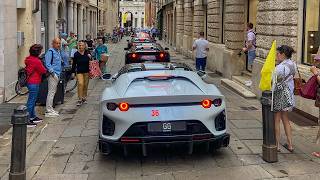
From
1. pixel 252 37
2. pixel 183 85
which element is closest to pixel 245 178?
pixel 183 85

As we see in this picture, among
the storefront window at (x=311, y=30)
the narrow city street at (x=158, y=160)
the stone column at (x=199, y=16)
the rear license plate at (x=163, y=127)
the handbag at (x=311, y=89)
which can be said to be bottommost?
the narrow city street at (x=158, y=160)

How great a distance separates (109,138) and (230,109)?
17.3ft

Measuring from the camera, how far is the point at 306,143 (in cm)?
794

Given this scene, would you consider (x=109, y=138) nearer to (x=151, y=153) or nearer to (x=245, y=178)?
(x=151, y=153)

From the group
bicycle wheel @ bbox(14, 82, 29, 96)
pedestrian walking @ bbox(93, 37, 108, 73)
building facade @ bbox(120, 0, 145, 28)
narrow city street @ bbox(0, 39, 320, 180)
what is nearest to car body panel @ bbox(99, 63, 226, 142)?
narrow city street @ bbox(0, 39, 320, 180)

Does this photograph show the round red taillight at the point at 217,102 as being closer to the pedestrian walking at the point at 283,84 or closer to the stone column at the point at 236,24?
the pedestrian walking at the point at 283,84

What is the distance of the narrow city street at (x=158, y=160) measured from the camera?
20.7 feet

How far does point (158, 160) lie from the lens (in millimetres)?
6969

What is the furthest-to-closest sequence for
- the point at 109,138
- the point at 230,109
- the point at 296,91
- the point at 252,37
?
the point at 252,37, the point at 230,109, the point at 296,91, the point at 109,138

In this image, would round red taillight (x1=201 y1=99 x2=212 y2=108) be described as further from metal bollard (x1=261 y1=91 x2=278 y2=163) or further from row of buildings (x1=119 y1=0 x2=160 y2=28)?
row of buildings (x1=119 y1=0 x2=160 y2=28)

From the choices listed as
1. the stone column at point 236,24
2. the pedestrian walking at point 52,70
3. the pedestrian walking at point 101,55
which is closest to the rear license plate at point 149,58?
Result: the pedestrian walking at point 101,55

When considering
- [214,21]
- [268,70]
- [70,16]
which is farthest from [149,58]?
[70,16]

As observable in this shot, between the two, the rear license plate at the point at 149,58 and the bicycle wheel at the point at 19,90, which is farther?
the rear license plate at the point at 149,58

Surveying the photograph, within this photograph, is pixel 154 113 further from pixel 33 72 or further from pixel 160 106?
pixel 33 72
